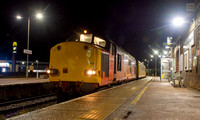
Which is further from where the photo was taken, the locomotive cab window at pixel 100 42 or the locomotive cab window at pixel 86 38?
the locomotive cab window at pixel 100 42

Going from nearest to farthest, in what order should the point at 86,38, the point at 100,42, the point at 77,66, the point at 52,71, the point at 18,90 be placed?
the point at 77,66, the point at 52,71, the point at 86,38, the point at 100,42, the point at 18,90

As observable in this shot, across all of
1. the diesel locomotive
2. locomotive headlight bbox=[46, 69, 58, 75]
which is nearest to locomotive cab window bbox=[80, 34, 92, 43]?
the diesel locomotive

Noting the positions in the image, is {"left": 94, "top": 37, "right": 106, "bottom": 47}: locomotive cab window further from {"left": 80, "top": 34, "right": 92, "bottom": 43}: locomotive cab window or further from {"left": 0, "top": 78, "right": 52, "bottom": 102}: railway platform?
{"left": 0, "top": 78, "right": 52, "bottom": 102}: railway platform

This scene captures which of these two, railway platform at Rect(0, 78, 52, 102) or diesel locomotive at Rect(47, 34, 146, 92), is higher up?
diesel locomotive at Rect(47, 34, 146, 92)

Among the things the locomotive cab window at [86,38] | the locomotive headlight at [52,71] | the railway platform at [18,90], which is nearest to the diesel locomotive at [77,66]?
the locomotive headlight at [52,71]

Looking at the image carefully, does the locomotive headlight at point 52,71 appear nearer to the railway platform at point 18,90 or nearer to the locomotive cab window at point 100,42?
the railway platform at point 18,90

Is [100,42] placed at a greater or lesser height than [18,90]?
greater

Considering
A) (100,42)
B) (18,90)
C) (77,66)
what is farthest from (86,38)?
(18,90)

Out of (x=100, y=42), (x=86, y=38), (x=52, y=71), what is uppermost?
(x=86, y=38)

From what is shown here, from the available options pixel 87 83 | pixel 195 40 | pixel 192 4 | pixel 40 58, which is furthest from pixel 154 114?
pixel 40 58

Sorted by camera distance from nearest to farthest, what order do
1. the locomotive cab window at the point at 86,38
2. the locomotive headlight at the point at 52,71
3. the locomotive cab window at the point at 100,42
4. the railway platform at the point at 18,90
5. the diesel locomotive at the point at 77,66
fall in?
the diesel locomotive at the point at 77,66 → the locomotive headlight at the point at 52,71 → the locomotive cab window at the point at 86,38 → the locomotive cab window at the point at 100,42 → the railway platform at the point at 18,90

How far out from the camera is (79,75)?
380 inches

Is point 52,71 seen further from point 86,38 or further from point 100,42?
point 100,42

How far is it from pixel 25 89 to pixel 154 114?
34.5ft
